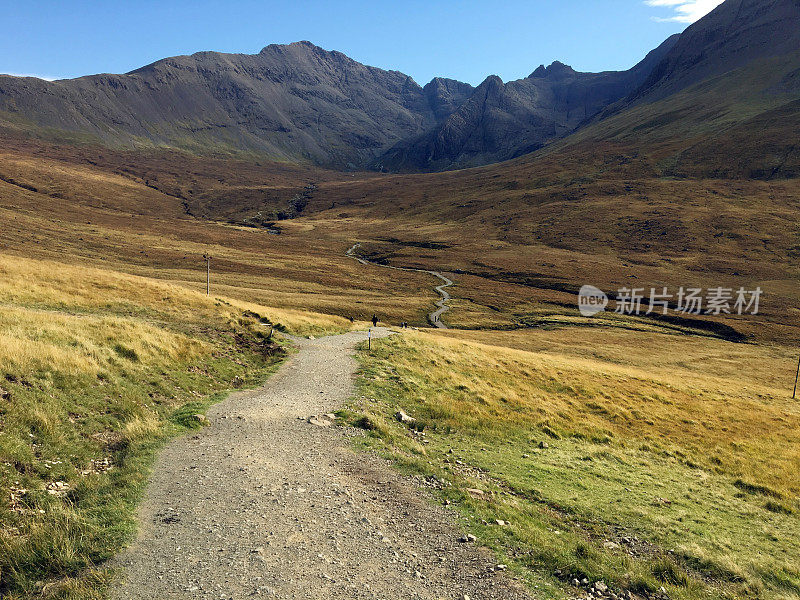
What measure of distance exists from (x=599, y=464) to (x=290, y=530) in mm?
15400

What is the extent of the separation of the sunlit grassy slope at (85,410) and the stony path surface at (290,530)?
31.5 inches

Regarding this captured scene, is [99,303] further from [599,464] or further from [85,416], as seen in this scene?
[599,464]

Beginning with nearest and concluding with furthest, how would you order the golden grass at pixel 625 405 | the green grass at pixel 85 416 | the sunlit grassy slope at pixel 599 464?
the green grass at pixel 85 416 < the sunlit grassy slope at pixel 599 464 < the golden grass at pixel 625 405

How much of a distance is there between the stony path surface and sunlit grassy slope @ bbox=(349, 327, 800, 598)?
1389mm

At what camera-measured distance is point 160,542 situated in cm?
851

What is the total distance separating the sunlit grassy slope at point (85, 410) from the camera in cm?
771

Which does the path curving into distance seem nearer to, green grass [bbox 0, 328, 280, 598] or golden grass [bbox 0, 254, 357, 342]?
golden grass [bbox 0, 254, 357, 342]

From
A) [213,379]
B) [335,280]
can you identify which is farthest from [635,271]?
[213,379]

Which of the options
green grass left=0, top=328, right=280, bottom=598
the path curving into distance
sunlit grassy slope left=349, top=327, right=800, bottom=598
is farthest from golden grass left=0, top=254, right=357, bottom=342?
the path curving into distance

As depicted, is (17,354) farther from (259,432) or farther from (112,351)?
(259,432)

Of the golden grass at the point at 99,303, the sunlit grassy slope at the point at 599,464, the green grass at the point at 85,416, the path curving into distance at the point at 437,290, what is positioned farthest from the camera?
the path curving into distance at the point at 437,290

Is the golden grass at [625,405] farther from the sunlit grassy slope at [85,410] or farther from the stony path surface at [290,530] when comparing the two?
the sunlit grassy slope at [85,410]

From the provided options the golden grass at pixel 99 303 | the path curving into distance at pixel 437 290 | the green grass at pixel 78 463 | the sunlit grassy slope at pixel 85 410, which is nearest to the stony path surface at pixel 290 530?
the green grass at pixel 78 463

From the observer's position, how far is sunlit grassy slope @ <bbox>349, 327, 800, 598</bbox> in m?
10.4
